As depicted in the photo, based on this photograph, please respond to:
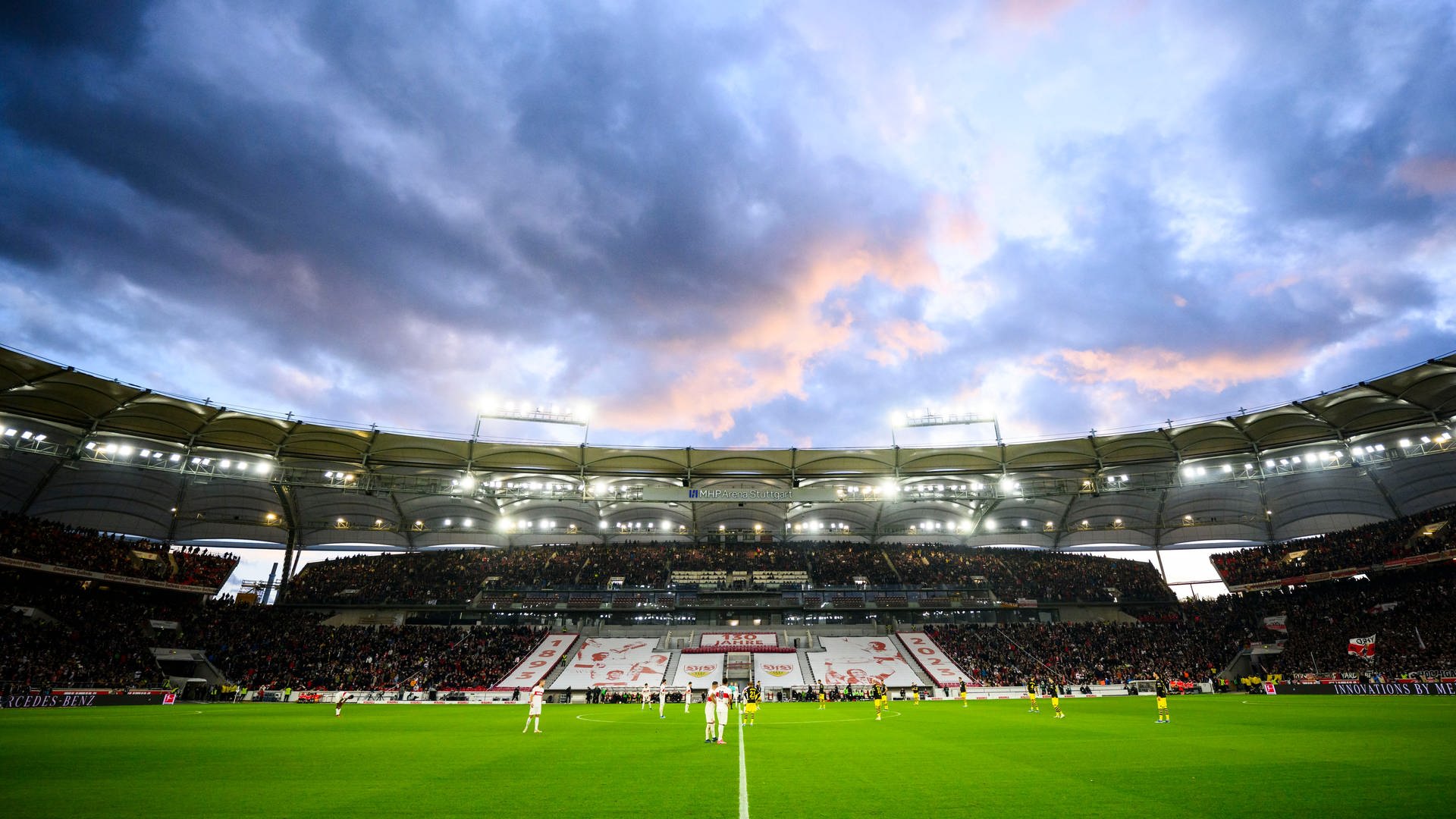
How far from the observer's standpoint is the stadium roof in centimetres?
3828

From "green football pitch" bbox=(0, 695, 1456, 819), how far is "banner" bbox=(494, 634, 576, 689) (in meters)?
23.5

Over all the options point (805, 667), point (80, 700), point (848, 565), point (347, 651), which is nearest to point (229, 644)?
point (347, 651)

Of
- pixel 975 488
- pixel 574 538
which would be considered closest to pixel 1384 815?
pixel 975 488

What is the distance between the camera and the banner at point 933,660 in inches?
1777

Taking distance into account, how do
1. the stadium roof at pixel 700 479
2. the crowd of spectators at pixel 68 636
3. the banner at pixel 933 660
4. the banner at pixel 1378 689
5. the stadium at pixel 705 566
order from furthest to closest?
the banner at pixel 933 660 < the stadium roof at pixel 700 479 < the stadium at pixel 705 566 < the crowd of spectators at pixel 68 636 < the banner at pixel 1378 689

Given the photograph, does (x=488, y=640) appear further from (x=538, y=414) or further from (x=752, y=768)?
(x=752, y=768)

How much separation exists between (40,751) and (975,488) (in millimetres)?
55218

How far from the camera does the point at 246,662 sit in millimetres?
44938

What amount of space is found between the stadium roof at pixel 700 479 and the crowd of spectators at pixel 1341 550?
2.88 metres

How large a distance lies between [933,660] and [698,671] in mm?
17991

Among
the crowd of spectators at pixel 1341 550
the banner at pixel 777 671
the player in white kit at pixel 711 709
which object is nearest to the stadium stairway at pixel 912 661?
the banner at pixel 777 671

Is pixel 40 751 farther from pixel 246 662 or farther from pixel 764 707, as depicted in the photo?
pixel 246 662

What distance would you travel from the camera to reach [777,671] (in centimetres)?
4662

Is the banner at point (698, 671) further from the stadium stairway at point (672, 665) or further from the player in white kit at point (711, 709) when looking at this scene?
the player in white kit at point (711, 709)
